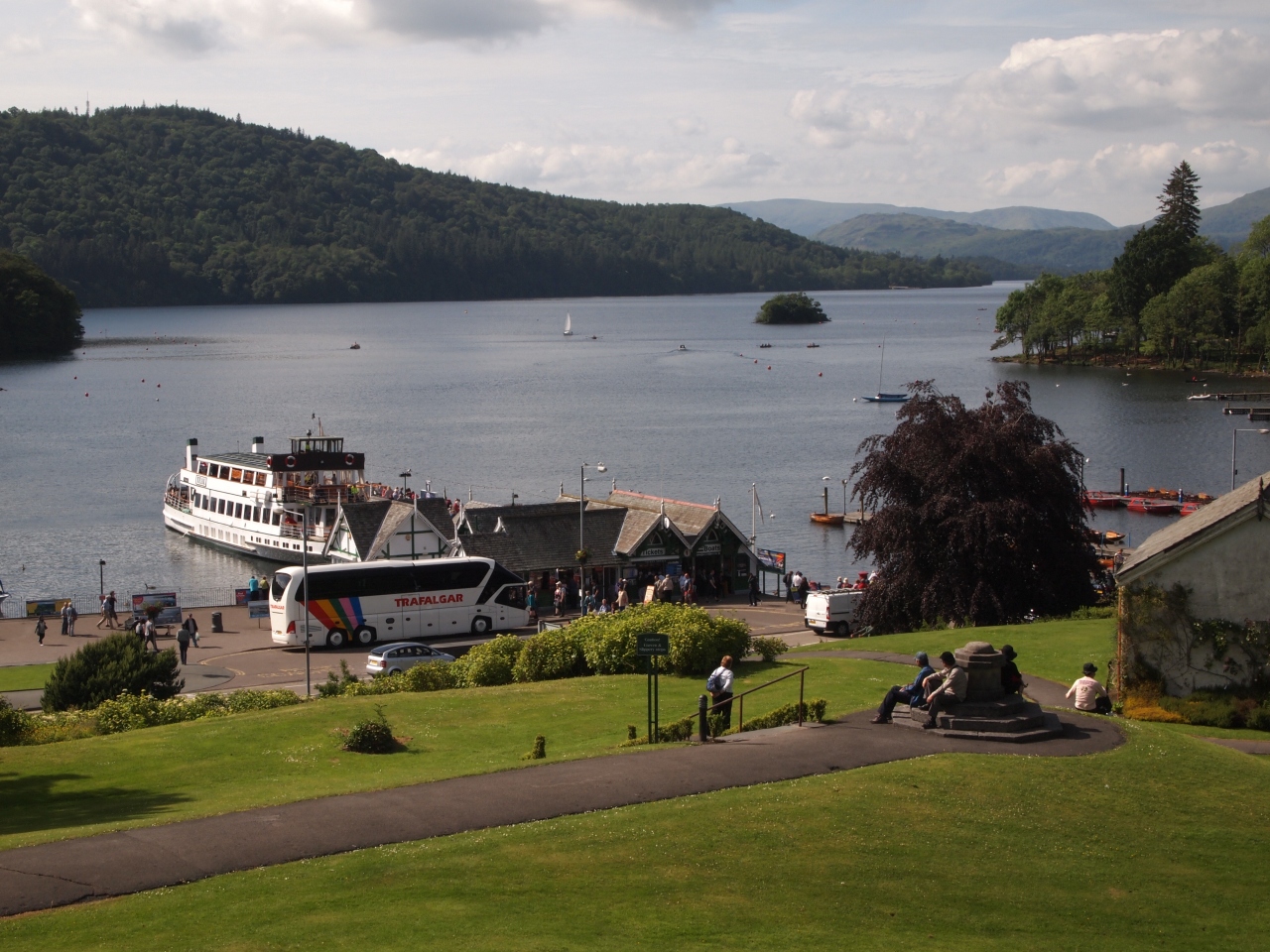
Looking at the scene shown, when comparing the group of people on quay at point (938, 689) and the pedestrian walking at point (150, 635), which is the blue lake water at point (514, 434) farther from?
the group of people on quay at point (938, 689)

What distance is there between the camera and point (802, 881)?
14.8 meters

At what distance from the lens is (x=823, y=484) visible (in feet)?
305

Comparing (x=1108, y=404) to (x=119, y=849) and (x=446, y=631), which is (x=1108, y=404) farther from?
(x=119, y=849)

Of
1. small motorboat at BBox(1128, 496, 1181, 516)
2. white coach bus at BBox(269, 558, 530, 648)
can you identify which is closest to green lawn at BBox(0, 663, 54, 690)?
white coach bus at BBox(269, 558, 530, 648)

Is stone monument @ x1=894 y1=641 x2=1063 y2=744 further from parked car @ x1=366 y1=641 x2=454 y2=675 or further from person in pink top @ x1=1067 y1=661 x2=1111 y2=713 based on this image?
parked car @ x1=366 y1=641 x2=454 y2=675

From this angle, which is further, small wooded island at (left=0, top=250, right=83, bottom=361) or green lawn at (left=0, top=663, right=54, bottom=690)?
small wooded island at (left=0, top=250, right=83, bottom=361)

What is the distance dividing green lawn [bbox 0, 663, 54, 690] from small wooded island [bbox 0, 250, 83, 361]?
161 metres

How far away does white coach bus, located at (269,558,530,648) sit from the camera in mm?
42562

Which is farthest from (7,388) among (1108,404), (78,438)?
(1108,404)

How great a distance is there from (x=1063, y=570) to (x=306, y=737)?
934 inches

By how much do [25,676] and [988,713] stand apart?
2875 cm

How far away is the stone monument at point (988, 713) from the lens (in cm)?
2064

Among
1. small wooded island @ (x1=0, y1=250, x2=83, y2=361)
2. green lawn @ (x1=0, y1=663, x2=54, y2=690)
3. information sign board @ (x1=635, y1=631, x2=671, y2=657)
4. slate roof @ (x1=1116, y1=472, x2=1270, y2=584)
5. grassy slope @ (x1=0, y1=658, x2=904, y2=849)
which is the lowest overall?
green lawn @ (x1=0, y1=663, x2=54, y2=690)

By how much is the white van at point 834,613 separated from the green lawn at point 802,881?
22.4m
